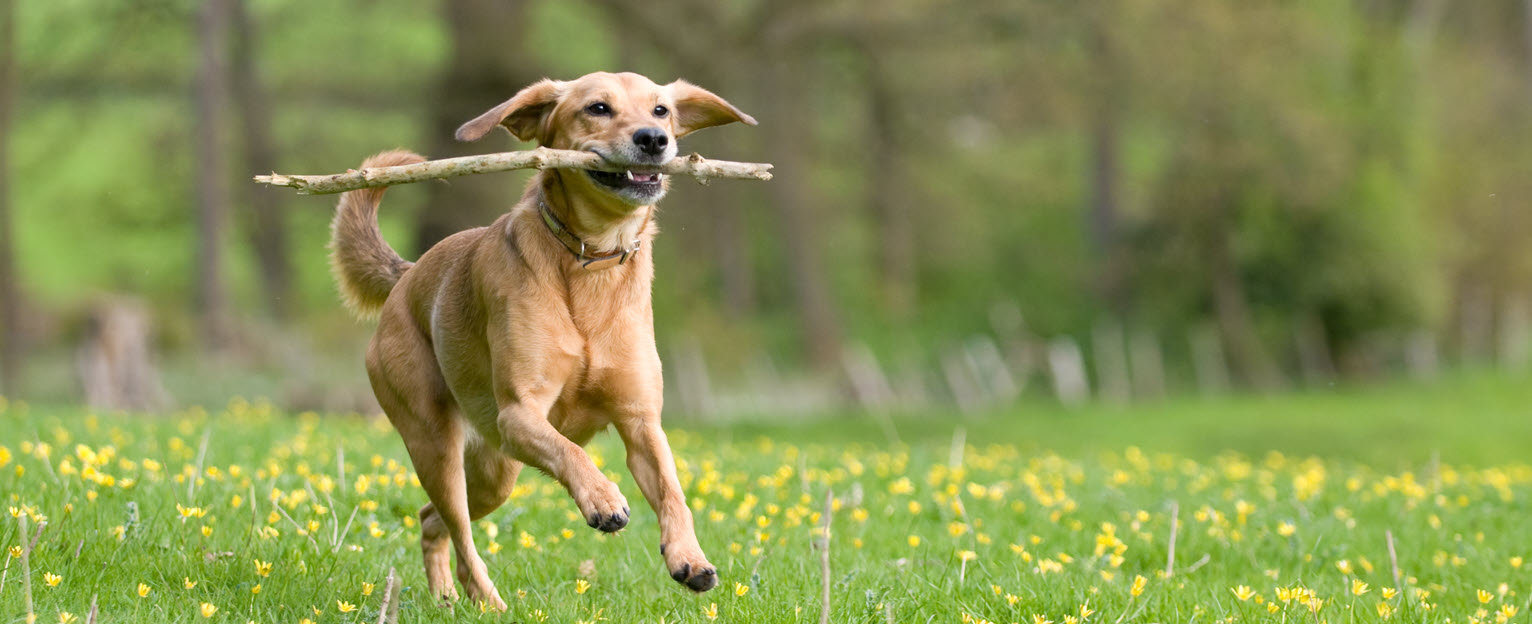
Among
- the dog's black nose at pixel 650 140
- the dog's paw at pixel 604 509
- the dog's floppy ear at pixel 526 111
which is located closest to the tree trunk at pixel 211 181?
the dog's floppy ear at pixel 526 111

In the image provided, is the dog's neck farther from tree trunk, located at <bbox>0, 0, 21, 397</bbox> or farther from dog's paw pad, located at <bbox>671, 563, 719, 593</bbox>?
tree trunk, located at <bbox>0, 0, 21, 397</bbox>

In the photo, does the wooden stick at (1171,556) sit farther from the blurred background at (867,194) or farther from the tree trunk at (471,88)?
the tree trunk at (471,88)

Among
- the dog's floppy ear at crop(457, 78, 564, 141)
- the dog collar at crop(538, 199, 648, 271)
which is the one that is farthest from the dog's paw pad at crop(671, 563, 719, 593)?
the dog's floppy ear at crop(457, 78, 564, 141)

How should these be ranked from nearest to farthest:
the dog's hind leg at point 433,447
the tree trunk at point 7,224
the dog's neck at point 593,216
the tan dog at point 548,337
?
1. the tan dog at point 548,337
2. the dog's neck at point 593,216
3. the dog's hind leg at point 433,447
4. the tree trunk at point 7,224

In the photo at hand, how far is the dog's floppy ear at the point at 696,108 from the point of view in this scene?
5773mm

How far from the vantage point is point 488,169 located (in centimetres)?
468

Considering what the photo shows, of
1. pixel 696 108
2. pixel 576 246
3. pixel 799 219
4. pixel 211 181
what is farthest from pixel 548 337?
pixel 799 219

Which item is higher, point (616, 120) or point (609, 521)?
point (616, 120)

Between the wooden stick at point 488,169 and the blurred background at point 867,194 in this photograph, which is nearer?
the wooden stick at point 488,169

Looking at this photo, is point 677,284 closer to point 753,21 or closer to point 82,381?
point 753,21

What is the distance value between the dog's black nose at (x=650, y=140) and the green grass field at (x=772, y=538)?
1.55 metres

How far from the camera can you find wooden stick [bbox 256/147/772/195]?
466cm

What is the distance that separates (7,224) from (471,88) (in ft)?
25.1

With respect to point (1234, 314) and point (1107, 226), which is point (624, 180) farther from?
point (1107, 226)
